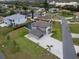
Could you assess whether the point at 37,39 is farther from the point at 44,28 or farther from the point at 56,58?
the point at 56,58

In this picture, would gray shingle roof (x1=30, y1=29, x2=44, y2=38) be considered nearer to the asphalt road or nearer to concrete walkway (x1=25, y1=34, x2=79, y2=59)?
concrete walkway (x1=25, y1=34, x2=79, y2=59)

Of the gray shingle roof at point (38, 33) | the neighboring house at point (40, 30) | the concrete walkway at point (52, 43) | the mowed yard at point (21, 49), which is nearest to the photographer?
the mowed yard at point (21, 49)

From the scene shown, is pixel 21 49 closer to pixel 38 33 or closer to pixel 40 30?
pixel 38 33

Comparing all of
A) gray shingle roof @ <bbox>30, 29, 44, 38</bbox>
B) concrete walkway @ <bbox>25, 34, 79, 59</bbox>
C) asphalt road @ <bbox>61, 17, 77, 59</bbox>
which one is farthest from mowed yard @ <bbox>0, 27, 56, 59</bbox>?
asphalt road @ <bbox>61, 17, 77, 59</bbox>

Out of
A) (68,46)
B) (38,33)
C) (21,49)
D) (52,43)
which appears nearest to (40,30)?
(38,33)

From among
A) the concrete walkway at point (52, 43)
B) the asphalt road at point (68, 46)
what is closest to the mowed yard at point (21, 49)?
the concrete walkway at point (52, 43)

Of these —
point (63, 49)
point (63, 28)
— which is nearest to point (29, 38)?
point (63, 49)

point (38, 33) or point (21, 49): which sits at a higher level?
point (38, 33)

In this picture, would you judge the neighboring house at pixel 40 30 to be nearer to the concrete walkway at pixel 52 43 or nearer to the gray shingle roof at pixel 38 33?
the gray shingle roof at pixel 38 33
